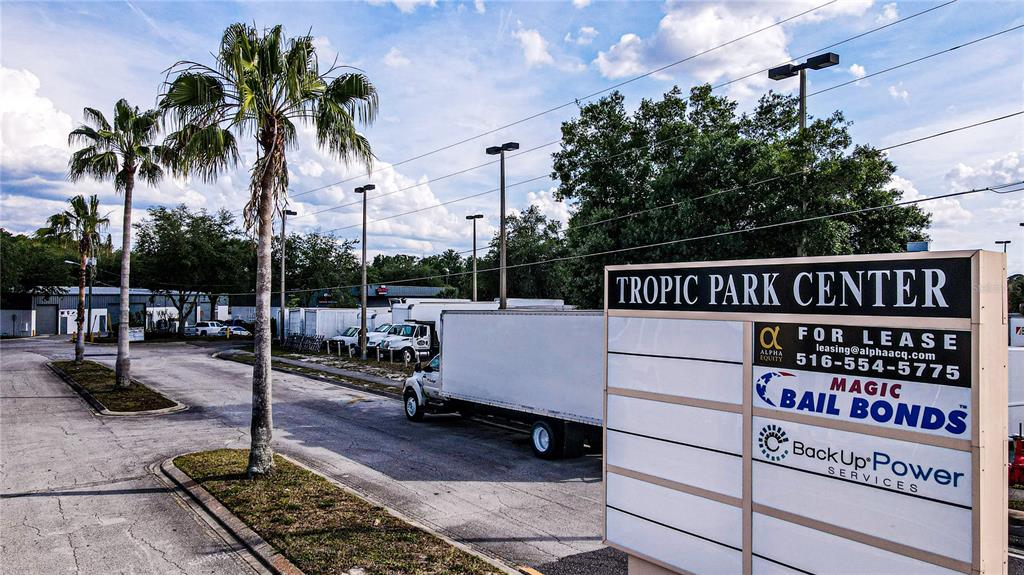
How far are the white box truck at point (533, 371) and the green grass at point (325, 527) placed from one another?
4.44 metres

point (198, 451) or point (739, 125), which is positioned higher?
point (739, 125)

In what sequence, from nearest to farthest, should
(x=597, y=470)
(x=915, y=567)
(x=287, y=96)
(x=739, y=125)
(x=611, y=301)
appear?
(x=915, y=567) → (x=611, y=301) → (x=287, y=96) → (x=597, y=470) → (x=739, y=125)

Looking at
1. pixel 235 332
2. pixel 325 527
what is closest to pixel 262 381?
pixel 325 527

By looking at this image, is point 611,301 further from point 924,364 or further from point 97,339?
point 97,339

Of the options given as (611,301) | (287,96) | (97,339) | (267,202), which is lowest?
(97,339)

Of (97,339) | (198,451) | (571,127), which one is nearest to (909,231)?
(571,127)

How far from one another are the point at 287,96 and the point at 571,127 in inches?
736

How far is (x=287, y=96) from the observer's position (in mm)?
11203

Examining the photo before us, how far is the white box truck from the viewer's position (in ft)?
40.0

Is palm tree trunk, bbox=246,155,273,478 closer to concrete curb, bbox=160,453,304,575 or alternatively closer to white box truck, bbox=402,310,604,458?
concrete curb, bbox=160,453,304,575

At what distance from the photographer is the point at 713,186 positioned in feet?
70.0

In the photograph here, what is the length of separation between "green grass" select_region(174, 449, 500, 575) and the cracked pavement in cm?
53

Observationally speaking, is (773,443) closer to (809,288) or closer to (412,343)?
(809,288)

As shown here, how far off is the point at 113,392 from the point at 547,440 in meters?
16.8
